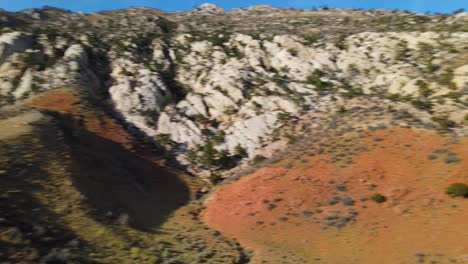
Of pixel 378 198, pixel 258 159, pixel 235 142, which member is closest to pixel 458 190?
pixel 378 198

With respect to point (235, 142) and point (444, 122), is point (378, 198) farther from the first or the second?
point (235, 142)

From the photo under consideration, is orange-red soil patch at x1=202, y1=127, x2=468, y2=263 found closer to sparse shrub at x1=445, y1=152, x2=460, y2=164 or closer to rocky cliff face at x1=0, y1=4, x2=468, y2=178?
sparse shrub at x1=445, y1=152, x2=460, y2=164

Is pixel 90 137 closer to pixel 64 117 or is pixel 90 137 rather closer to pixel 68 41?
pixel 64 117

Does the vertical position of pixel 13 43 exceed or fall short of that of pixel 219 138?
it exceeds it

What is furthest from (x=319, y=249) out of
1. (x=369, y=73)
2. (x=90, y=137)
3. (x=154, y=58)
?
(x=154, y=58)

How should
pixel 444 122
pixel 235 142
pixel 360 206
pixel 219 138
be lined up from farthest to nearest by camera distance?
pixel 219 138 < pixel 235 142 < pixel 444 122 < pixel 360 206

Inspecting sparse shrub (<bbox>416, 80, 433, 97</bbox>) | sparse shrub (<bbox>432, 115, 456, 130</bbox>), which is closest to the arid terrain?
sparse shrub (<bbox>432, 115, 456, 130</bbox>)

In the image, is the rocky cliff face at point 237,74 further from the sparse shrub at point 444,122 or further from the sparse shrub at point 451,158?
the sparse shrub at point 451,158

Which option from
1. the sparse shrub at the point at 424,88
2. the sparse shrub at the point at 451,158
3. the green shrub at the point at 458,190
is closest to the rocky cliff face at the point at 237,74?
the sparse shrub at the point at 424,88
